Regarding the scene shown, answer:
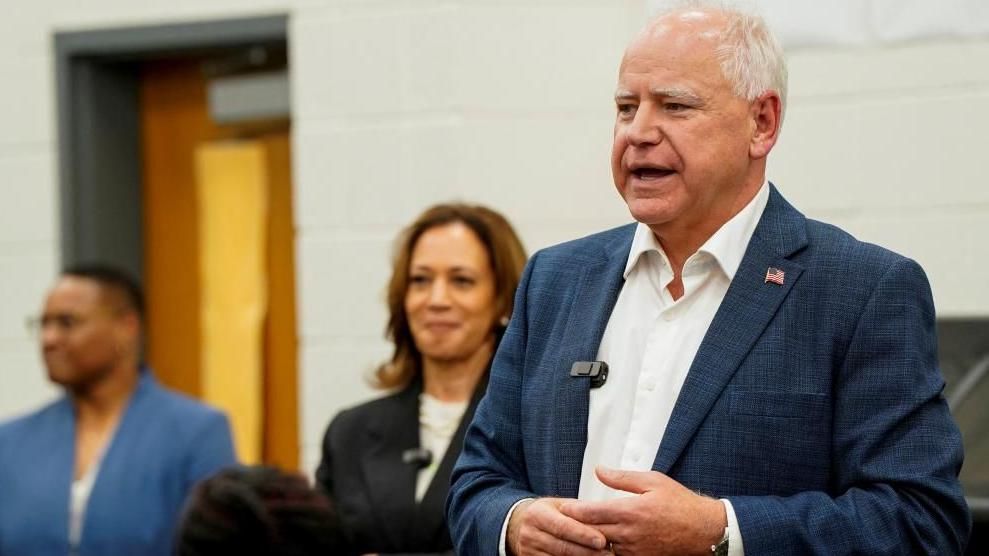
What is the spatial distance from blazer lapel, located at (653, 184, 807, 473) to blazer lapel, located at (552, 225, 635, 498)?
0.14 m

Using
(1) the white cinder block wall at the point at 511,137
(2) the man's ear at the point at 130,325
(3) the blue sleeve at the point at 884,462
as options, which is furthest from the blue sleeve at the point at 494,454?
(2) the man's ear at the point at 130,325

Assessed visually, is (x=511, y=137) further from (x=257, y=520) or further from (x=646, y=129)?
(x=257, y=520)

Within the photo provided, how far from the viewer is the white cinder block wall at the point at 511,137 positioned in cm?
398

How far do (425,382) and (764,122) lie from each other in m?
1.52

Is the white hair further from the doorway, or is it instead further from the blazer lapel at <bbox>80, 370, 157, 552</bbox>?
the doorway

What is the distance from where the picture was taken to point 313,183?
458 cm

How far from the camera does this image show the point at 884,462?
2041 mm

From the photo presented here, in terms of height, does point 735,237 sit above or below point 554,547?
above

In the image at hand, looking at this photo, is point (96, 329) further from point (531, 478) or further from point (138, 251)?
point (531, 478)

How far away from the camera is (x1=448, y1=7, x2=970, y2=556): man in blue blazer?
2.03m

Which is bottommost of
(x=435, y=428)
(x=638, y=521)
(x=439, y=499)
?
(x=439, y=499)

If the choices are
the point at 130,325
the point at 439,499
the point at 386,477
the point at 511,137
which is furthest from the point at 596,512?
the point at 130,325

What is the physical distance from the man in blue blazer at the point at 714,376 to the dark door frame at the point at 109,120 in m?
2.67

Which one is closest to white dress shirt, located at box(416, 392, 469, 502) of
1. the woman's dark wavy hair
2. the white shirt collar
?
the woman's dark wavy hair
